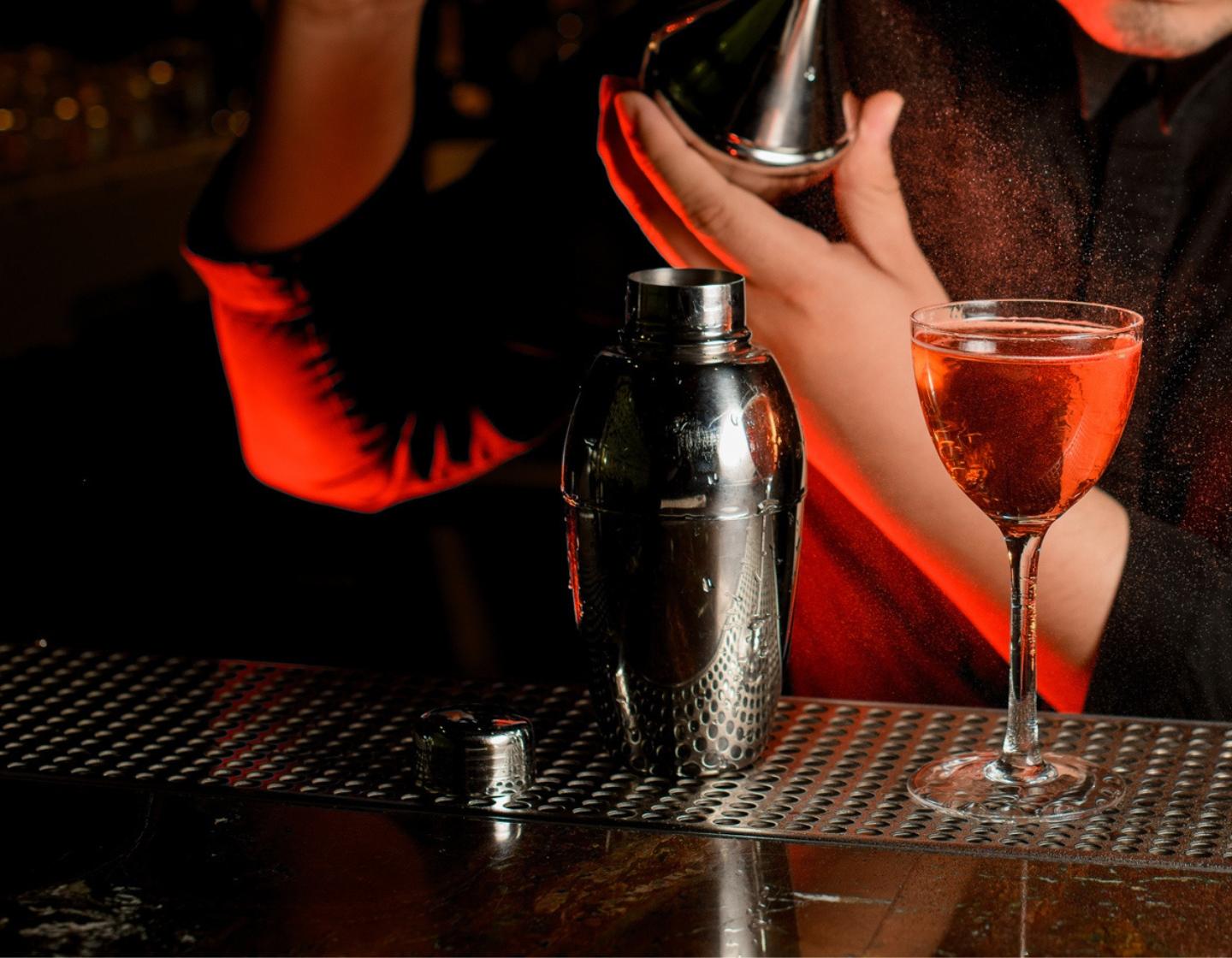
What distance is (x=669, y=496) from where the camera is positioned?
98 centimetres

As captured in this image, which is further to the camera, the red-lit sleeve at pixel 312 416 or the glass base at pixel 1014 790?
the red-lit sleeve at pixel 312 416

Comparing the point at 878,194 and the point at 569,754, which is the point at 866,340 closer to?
the point at 878,194

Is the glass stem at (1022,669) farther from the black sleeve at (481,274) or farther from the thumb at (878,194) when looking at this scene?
the black sleeve at (481,274)

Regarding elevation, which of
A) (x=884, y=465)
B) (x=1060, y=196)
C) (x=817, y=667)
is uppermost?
(x=1060, y=196)

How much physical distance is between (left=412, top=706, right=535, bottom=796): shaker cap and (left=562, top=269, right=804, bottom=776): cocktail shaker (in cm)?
8

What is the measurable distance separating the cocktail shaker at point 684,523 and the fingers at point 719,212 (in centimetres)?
21

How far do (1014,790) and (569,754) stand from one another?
0.29m

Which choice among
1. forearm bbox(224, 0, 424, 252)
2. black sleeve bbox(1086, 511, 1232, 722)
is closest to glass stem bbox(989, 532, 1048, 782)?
black sleeve bbox(1086, 511, 1232, 722)

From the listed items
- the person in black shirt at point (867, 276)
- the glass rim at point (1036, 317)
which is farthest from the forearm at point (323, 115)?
the glass rim at point (1036, 317)

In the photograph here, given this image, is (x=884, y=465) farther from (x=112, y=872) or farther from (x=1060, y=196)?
(x=112, y=872)

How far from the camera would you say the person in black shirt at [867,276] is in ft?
3.86

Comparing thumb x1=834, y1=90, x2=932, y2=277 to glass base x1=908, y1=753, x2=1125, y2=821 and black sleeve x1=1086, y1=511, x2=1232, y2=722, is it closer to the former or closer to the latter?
black sleeve x1=1086, y1=511, x2=1232, y2=722

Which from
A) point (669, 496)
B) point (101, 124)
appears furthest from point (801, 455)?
point (101, 124)

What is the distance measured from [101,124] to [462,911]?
1.19m
